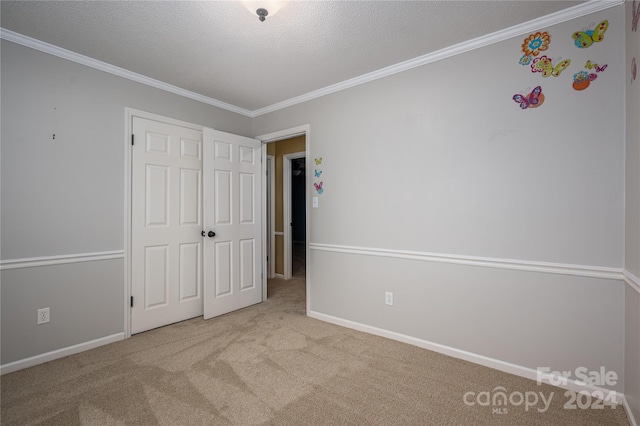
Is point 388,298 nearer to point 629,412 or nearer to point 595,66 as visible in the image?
point 629,412

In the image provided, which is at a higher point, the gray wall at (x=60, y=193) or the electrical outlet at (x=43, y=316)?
the gray wall at (x=60, y=193)

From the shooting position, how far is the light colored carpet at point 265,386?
1.74 metres

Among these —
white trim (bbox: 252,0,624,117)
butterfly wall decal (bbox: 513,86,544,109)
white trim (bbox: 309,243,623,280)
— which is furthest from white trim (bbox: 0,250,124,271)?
butterfly wall decal (bbox: 513,86,544,109)

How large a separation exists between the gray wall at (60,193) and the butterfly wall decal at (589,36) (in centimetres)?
367

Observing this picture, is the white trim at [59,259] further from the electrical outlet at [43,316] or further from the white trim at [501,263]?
the white trim at [501,263]

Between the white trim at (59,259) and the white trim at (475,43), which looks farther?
the white trim at (59,259)

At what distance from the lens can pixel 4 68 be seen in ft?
7.29

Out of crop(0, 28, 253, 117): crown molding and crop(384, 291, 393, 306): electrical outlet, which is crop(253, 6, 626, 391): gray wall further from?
crop(0, 28, 253, 117): crown molding

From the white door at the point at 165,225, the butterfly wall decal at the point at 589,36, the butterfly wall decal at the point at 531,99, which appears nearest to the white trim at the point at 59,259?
the white door at the point at 165,225

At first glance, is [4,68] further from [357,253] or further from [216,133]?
[357,253]

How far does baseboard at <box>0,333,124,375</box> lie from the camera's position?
87.4 inches

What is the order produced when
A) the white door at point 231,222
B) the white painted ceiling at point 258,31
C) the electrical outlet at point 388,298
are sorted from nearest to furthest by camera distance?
the white painted ceiling at point 258,31 → the electrical outlet at point 388,298 → the white door at point 231,222

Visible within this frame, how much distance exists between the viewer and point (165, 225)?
3.15 meters

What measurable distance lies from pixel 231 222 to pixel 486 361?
290 centimetres
